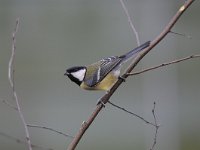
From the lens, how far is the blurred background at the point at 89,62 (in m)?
6.88

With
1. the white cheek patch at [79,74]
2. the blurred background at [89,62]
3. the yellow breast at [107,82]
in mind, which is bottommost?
the blurred background at [89,62]

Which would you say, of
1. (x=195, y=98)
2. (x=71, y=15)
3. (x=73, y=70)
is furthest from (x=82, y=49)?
(x=73, y=70)

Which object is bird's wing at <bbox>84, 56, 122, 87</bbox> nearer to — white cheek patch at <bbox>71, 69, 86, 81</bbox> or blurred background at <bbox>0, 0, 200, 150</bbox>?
white cheek patch at <bbox>71, 69, 86, 81</bbox>

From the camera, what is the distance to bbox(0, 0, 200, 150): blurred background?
6.88 m

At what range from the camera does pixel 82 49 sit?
7098 mm

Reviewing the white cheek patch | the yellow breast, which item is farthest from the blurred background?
the yellow breast

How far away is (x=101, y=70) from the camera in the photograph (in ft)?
12.2

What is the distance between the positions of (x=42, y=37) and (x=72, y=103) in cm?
81

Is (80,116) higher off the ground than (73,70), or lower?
lower

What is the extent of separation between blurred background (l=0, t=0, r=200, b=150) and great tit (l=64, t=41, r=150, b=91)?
9.61 ft

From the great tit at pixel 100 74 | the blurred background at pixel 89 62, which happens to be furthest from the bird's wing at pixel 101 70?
the blurred background at pixel 89 62

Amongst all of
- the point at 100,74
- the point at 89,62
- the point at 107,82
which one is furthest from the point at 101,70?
the point at 89,62

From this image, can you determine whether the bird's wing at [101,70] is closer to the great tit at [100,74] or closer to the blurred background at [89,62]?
the great tit at [100,74]

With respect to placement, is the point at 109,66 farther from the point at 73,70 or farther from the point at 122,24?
the point at 122,24
